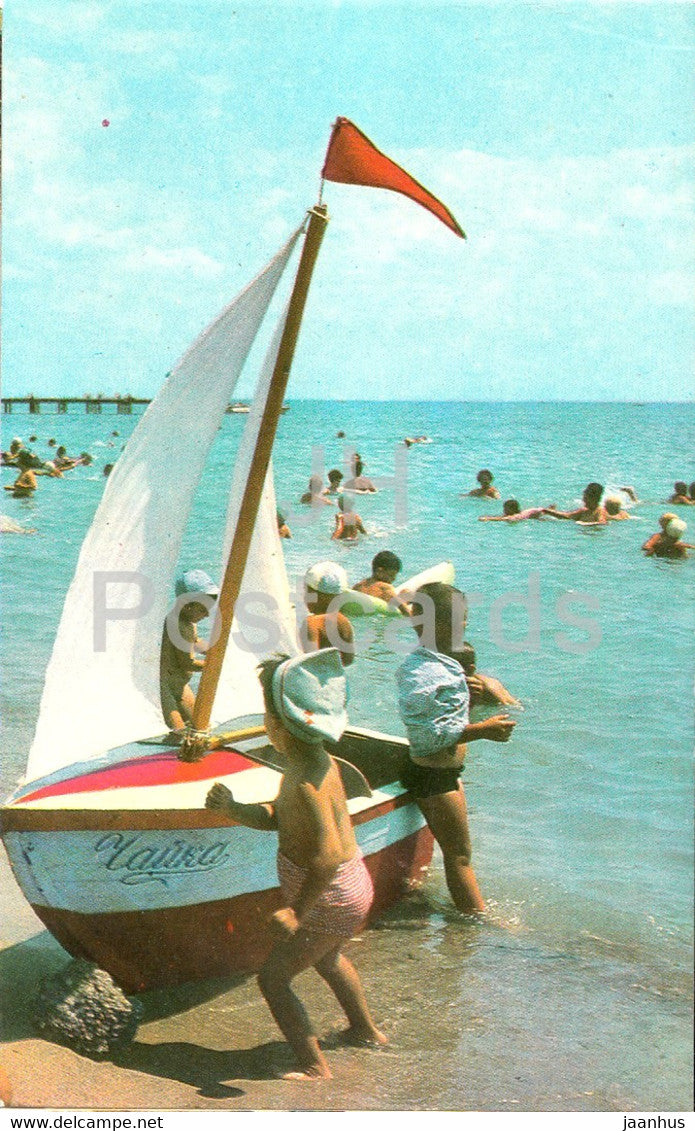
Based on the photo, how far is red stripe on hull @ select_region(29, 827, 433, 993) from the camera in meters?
4.81

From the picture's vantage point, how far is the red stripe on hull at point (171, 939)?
4.81m

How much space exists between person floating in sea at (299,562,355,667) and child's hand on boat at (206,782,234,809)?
2.02 m

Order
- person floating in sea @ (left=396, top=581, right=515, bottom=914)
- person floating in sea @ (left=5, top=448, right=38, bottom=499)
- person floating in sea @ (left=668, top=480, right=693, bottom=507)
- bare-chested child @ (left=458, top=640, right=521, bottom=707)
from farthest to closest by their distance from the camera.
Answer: person floating in sea @ (left=5, top=448, right=38, bottom=499) → person floating in sea @ (left=668, top=480, right=693, bottom=507) → bare-chested child @ (left=458, top=640, right=521, bottom=707) → person floating in sea @ (left=396, top=581, right=515, bottom=914)

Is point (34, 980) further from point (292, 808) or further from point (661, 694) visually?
point (661, 694)

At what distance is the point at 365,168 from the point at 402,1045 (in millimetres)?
3595

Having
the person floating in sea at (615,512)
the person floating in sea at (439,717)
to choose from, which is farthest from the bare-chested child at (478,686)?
the person floating in sea at (615,512)

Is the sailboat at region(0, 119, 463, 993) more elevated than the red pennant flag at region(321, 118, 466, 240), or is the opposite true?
the red pennant flag at region(321, 118, 466, 240)

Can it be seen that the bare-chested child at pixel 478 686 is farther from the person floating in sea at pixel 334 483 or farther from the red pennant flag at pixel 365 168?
the person floating in sea at pixel 334 483

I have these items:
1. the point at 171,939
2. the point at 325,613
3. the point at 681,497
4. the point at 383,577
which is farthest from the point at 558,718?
the point at 681,497

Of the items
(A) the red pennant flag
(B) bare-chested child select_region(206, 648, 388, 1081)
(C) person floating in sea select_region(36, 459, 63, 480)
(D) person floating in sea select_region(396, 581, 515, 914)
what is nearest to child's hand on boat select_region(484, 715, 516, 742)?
(D) person floating in sea select_region(396, 581, 515, 914)

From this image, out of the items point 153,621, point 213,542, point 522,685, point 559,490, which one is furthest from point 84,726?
point 559,490

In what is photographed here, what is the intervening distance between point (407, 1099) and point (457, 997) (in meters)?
0.75

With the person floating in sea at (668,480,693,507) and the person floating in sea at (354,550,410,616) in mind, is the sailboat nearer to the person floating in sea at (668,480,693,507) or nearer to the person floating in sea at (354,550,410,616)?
the person floating in sea at (354,550,410,616)

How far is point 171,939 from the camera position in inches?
193
